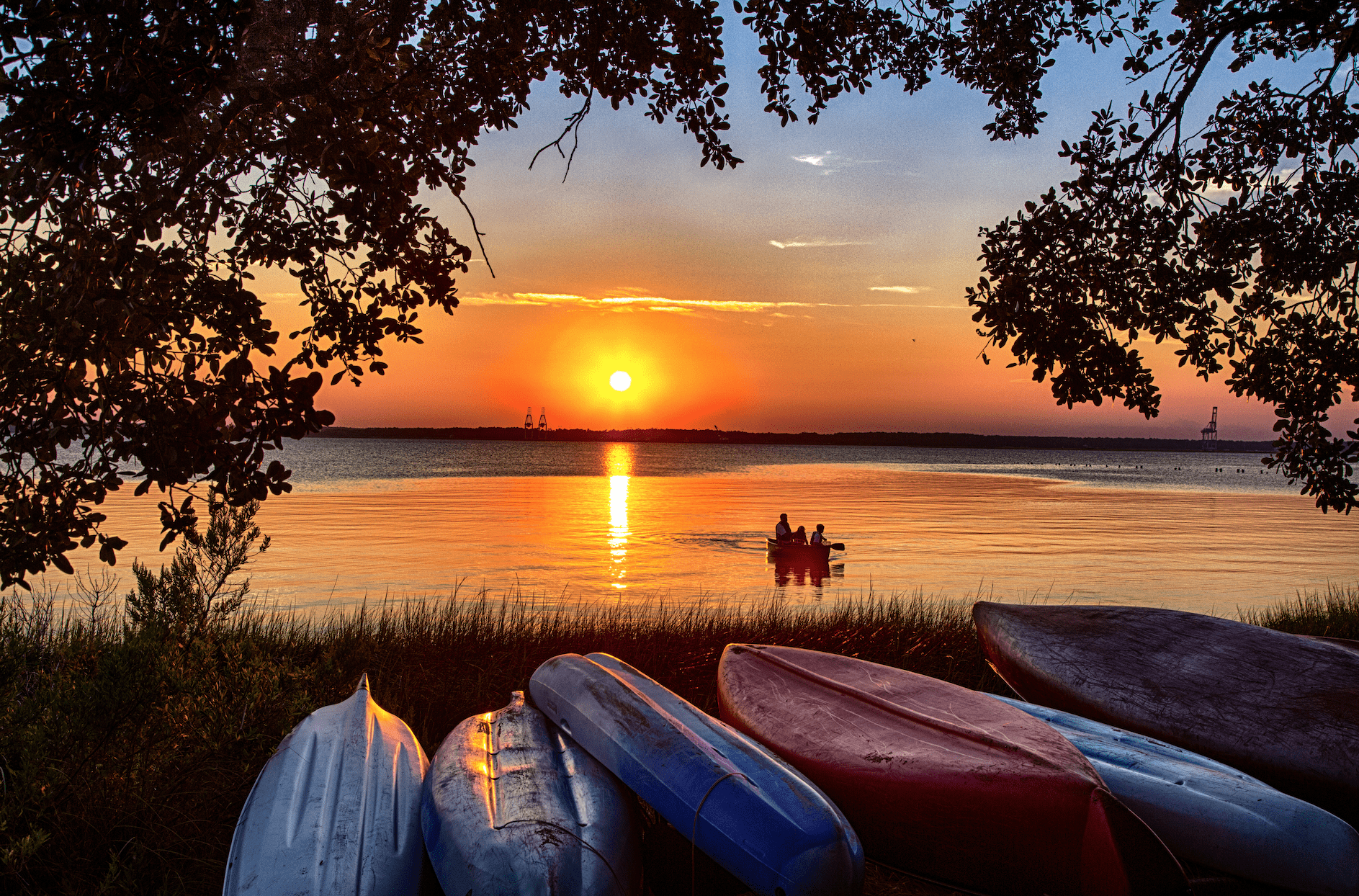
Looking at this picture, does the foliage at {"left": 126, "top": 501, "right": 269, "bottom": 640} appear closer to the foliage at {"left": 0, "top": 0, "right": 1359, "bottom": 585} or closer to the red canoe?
the foliage at {"left": 0, "top": 0, "right": 1359, "bottom": 585}

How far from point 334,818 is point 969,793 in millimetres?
2670

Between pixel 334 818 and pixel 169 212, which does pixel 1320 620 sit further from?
pixel 169 212

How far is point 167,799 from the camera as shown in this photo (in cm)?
396

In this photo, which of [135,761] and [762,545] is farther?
[762,545]

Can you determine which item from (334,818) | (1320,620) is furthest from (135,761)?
(1320,620)

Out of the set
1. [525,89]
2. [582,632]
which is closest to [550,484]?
[582,632]

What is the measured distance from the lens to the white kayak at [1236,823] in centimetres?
338

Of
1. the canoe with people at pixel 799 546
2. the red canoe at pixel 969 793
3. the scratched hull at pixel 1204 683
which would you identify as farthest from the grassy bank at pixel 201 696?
the canoe with people at pixel 799 546

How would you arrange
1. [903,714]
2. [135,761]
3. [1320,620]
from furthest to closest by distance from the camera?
[1320,620], [903,714], [135,761]

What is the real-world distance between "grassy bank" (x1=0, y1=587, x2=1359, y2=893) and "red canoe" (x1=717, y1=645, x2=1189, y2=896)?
74.0 inches

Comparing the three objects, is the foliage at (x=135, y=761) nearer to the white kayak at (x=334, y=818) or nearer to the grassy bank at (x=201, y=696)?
the grassy bank at (x=201, y=696)

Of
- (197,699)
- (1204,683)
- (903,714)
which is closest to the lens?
(903,714)

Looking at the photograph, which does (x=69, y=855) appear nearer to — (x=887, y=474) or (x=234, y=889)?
(x=234, y=889)

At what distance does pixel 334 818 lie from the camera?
3.20 metres
